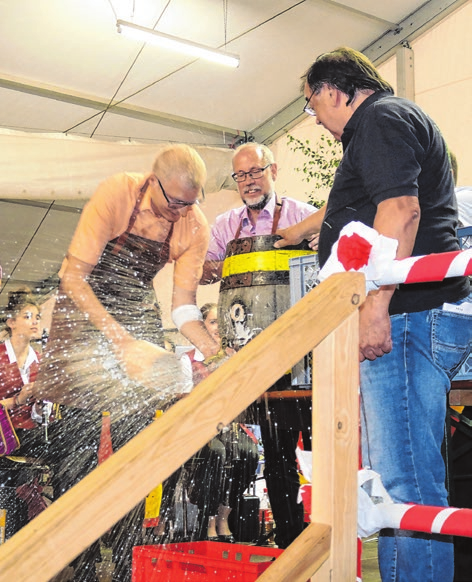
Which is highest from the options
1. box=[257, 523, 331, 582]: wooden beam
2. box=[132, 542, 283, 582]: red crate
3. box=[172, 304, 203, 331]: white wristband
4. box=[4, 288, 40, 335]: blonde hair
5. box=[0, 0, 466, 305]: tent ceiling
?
box=[0, 0, 466, 305]: tent ceiling

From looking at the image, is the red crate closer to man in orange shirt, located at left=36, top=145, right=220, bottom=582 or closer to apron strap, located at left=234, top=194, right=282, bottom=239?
man in orange shirt, located at left=36, top=145, right=220, bottom=582

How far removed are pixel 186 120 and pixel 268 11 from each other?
128 centimetres

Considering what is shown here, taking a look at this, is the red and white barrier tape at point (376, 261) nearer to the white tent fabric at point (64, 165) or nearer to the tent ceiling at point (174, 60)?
the white tent fabric at point (64, 165)

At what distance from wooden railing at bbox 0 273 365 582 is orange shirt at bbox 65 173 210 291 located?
1.46m

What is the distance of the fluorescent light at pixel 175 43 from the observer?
4414 mm

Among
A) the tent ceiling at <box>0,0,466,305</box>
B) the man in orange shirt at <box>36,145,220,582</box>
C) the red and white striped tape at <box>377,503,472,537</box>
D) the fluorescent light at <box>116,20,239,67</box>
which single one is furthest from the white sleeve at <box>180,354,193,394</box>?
the fluorescent light at <box>116,20,239,67</box>

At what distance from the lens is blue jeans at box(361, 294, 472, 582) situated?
1306 mm

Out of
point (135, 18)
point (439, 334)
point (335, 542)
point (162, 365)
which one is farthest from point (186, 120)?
point (335, 542)

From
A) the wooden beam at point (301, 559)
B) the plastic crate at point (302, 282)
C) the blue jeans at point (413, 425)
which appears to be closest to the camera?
the wooden beam at point (301, 559)

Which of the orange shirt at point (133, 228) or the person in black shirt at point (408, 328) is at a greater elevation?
the orange shirt at point (133, 228)

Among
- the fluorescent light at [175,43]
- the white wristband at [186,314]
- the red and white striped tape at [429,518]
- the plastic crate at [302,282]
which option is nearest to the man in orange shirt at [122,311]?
the white wristband at [186,314]

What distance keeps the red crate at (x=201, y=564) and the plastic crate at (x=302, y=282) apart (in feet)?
1.61

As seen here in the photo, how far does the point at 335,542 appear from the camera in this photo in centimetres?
95

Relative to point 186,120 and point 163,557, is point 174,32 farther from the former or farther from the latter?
point 163,557
